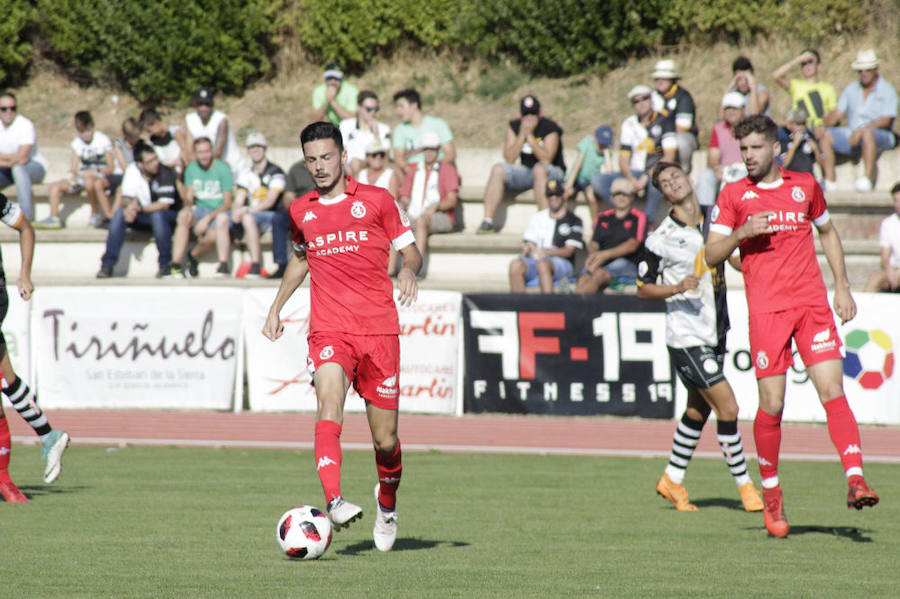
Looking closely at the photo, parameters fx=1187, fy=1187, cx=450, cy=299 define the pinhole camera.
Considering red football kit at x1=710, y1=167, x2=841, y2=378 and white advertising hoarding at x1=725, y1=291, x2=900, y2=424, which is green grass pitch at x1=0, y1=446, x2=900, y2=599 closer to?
red football kit at x1=710, y1=167, x2=841, y2=378

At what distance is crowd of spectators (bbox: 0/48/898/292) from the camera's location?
17.1 meters

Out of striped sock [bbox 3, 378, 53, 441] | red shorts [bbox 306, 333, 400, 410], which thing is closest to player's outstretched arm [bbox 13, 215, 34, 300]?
striped sock [bbox 3, 378, 53, 441]

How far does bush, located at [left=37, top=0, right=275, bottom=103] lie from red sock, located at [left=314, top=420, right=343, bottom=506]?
2151 centimetres

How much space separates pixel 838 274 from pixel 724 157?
1051 centimetres

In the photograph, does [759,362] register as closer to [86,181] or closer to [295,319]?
[295,319]

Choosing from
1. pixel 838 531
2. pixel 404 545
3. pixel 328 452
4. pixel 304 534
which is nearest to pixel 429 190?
pixel 838 531

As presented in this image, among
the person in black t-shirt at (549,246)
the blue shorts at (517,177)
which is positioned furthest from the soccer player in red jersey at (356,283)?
the blue shorts at (517,177)

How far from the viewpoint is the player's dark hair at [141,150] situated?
17.9 meters

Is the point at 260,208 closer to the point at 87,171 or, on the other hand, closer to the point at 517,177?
the point at 87,171

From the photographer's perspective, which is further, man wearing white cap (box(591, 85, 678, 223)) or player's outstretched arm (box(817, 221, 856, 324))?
man wearing white cap (box(591, 85, 678, 223))

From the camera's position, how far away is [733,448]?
855 cm

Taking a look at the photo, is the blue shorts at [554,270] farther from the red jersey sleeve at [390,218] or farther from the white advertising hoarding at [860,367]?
the red jersey sleeve at [390,218]

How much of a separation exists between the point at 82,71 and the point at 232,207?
12213 millimetres

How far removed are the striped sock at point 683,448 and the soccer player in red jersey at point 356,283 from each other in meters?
2.74
